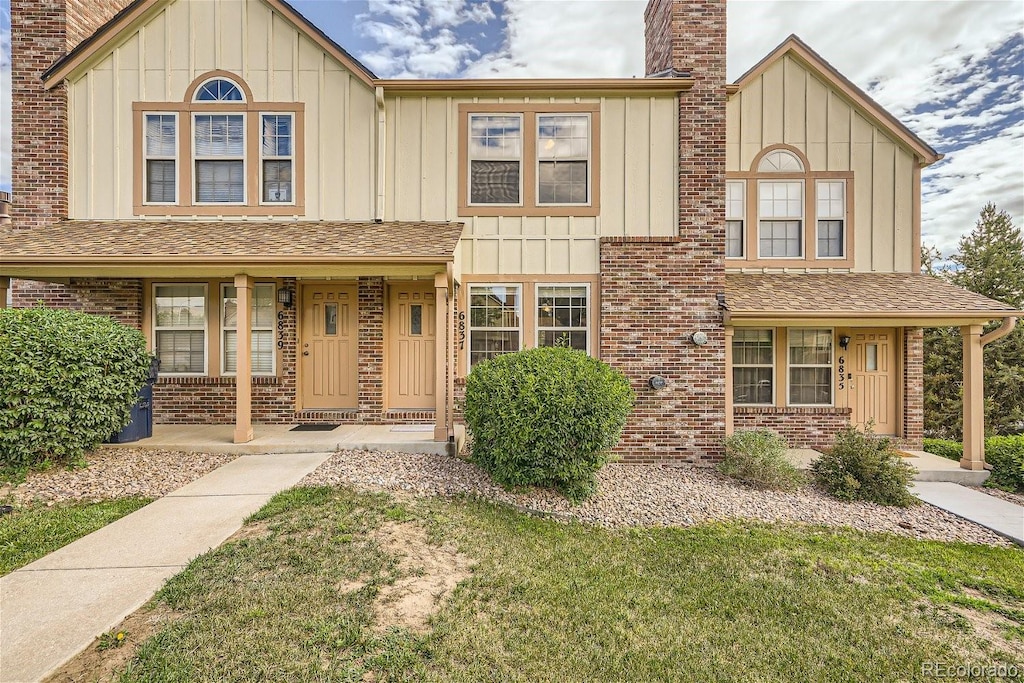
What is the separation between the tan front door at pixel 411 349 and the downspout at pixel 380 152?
131cm

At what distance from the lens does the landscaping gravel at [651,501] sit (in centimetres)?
487

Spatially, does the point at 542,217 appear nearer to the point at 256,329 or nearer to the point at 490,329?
the point at 490,329

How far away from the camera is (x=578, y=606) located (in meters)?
3.05

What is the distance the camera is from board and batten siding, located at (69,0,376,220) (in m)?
7.07

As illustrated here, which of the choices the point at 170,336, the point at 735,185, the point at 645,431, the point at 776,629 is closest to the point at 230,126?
the point at 170,336

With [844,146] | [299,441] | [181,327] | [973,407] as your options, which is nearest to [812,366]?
[973,407]

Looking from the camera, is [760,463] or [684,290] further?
[684,290]

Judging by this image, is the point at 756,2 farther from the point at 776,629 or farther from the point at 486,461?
the point at 776,629

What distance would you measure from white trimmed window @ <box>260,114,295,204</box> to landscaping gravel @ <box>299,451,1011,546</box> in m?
4.44

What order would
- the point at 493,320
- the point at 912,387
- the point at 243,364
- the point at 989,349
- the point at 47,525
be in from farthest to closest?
the point at 989,349 → the point at 912,387 → the point at 493,320 → the point at 243,364 → the point at 47,525

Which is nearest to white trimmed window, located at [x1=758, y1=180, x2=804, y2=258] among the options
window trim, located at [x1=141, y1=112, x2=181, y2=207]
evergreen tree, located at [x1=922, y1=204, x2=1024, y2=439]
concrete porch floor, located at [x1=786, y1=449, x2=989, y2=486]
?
concrete porch floor, located at [x1=786, y1=449, x2=989, y2=486]

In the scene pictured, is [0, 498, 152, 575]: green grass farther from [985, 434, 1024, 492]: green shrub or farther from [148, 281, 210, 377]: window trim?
[985, 434, 1024, 492]: green shrub

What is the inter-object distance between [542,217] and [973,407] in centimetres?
734

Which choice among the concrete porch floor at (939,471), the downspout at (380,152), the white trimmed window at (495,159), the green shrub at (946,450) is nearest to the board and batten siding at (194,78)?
the downspout at (380,152)
